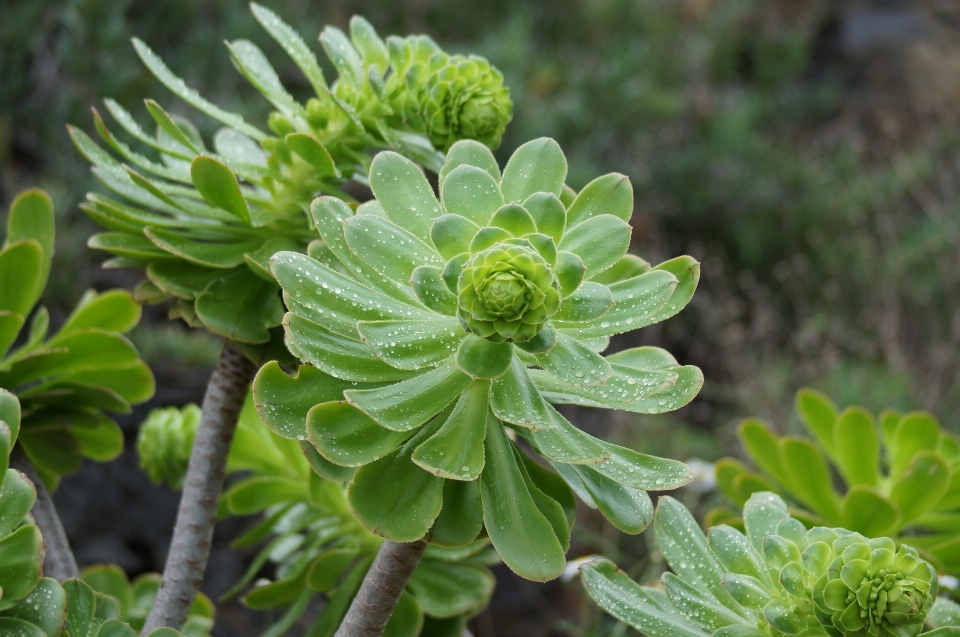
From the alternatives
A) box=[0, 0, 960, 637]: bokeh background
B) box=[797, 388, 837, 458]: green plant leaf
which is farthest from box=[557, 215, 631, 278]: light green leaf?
box=[0, 0, 960, 637]: bokeh background

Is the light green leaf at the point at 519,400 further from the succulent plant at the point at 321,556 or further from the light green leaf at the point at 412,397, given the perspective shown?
the succulent plant at the point at 321,556

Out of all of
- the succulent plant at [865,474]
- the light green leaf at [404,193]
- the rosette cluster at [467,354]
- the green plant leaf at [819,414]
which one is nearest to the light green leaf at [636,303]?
the rosette cluster at [467,354]

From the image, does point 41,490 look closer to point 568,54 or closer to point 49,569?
point 49,569

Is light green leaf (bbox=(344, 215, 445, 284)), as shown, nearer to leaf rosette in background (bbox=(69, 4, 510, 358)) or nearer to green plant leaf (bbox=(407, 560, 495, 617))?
leaf rosette in background (bbox=(69, 4, 510, 358))

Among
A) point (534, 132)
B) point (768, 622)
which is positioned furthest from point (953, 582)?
point (534, 132)

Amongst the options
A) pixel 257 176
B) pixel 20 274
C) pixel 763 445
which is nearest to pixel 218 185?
pixel 257 176

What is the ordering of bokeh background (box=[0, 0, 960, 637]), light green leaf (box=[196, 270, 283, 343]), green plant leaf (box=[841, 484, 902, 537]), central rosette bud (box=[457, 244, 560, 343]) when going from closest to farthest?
central rosette bud (box=[457, 244, 560, 343]) → light green leaf (box=[196, 270, 283, 343]) → green plant leaf (box=[841, 484, 902, 537]) → bokeh background (box=[0, 0, 960, 637])
